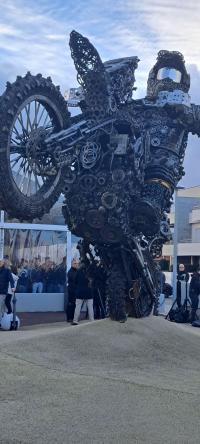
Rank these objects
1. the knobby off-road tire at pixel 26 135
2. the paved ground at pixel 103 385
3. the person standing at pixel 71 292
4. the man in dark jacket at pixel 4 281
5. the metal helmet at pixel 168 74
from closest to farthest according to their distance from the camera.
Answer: the paved ground at pixel 103 385, the knobby off-road tire at pixel 26 135, the metal helmet at pixel 168 74, the man in dark jacket at pixel 4 281, the person standing at pixel 71 292

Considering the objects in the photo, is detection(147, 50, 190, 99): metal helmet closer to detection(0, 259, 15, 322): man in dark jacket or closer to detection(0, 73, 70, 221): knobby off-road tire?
detection(0, 73, 70, 221): knobby off-road tire

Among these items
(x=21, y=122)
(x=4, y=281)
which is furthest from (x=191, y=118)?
(x=4, y=281)

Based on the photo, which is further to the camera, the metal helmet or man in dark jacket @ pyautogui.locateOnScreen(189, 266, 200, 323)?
man in dark jacket @ pyautogui.locateOnScreen(189, 266, 200, 323)

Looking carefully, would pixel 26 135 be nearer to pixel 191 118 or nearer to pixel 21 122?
pixel 21 122

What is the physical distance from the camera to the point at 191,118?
11805 mm

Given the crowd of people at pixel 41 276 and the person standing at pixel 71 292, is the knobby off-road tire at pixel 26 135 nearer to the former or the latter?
the person standing at pixel 71 292

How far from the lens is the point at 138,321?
440 inches

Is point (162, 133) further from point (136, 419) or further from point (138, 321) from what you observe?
point (136, 419)

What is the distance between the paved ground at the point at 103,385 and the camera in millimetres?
6445

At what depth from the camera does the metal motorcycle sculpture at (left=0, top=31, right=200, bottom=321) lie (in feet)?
28.6

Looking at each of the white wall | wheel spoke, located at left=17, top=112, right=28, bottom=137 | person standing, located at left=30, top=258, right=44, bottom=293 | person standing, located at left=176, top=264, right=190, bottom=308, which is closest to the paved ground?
wheel spoke, located at left=17, top=112, right=28, bottom=137

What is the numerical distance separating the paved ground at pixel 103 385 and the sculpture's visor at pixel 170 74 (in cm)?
427

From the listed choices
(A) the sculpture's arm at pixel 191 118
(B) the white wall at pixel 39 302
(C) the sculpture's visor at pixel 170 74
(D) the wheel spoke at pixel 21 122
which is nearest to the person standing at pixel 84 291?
(A) the sculpture's arm at pixel 191 118

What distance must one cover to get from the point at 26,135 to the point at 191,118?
404cm
